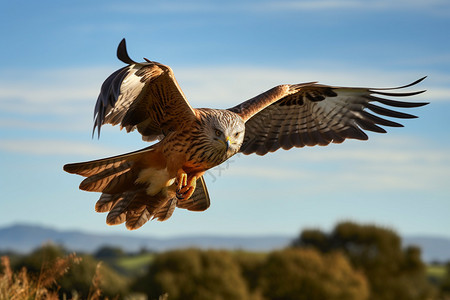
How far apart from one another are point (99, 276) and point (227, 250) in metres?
28.9

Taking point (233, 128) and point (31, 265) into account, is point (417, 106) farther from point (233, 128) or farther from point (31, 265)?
point (31, 265)

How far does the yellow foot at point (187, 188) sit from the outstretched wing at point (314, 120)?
1.70 meters

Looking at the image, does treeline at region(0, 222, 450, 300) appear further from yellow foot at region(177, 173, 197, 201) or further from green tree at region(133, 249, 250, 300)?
yellow foot at region(177, 173, 197, 201)

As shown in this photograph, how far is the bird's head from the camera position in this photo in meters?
6.62

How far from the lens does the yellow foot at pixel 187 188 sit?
7.16 m

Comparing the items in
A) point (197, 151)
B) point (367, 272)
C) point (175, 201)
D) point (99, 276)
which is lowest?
point (367, 272)

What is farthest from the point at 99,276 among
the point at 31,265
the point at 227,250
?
the point at 227,250

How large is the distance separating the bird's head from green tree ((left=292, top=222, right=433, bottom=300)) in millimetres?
38696

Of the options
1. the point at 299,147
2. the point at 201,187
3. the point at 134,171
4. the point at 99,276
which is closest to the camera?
the point at 99,276

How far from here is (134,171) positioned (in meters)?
7.34

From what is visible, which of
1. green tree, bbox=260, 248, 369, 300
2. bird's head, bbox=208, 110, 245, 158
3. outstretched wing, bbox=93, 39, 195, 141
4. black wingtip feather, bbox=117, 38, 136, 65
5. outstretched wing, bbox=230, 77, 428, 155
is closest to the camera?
black wingtip feather, bbox=117, 38, 136, 65

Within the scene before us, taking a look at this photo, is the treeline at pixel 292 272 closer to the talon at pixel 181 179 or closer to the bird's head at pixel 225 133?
the talon at pixel 181 179

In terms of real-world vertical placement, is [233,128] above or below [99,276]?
above

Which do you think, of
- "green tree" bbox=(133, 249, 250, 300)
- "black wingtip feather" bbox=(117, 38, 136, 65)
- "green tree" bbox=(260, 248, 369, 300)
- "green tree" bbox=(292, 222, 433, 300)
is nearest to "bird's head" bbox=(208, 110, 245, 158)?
"black wingtip feather" bbox=(117, 38, 136, 65)
